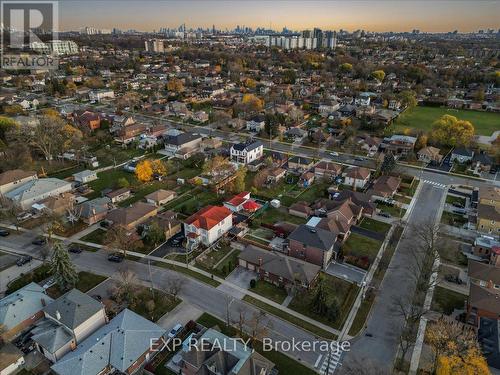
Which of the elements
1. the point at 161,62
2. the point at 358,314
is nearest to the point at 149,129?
the point at 358,314

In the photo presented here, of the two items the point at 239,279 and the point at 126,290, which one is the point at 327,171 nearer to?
the point at 239,279

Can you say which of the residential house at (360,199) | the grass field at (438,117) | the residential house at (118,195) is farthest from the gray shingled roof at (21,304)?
the grass field at (438,117)

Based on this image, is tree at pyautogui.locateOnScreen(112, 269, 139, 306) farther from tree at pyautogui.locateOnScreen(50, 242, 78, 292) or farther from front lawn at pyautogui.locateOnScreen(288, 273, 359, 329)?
front lawn at pyautogui.locateOnScreen(288, 273, 359, 329)

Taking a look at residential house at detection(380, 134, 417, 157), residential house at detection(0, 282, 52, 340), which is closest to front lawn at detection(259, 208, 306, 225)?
residential house at detection(0, 282, 52, 340)

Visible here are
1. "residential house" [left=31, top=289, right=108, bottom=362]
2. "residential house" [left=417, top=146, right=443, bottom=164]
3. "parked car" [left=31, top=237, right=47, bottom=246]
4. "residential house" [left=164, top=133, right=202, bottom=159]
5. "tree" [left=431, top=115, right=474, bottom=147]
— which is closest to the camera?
"residential house" [left=31, top=289, right=108, bottom=362]

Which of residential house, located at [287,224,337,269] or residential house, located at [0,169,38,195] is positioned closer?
residential house, located at [287,224,337,269]

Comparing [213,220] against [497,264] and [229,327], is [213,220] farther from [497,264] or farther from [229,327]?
[497,264]

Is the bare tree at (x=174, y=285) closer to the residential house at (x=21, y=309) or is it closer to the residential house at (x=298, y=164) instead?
the residential house at (x=21, y=309)
